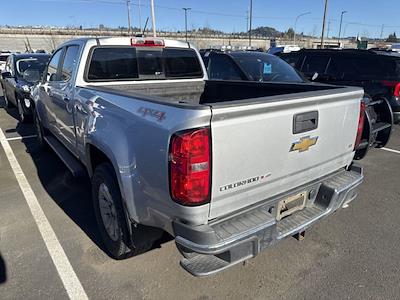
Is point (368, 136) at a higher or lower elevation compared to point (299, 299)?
higher

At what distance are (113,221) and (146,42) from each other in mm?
2280

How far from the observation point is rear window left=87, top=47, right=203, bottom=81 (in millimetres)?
3886

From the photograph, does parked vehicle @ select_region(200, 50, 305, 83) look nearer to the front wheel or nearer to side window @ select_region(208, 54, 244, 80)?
side window @ select_region(208, 54, 244, 80)

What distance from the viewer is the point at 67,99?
3.91 meters

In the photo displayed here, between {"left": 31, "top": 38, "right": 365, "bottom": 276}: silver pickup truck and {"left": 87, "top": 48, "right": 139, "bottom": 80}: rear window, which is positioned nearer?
{"left": 31, "top": 38, "right": 365, "bottom": 276}: silver pickup truck

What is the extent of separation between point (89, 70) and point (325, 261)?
10.2 ft

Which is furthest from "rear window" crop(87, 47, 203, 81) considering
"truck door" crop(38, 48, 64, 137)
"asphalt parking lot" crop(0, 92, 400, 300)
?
"asphalt parking lot" crop(0, 92, 400, 300)

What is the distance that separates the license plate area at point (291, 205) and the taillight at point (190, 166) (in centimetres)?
74

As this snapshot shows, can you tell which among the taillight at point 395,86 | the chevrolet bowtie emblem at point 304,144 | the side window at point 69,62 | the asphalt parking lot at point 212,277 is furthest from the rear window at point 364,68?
the side window at point 69,62

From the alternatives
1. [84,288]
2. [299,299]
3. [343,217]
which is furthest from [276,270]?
[84,288]

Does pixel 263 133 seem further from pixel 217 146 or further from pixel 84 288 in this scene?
pixel 84 288

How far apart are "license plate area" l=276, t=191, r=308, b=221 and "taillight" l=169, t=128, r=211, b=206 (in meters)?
0.74

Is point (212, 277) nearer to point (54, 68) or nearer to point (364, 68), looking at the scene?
point (54, 68)

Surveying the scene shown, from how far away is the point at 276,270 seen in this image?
2.98 m
